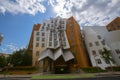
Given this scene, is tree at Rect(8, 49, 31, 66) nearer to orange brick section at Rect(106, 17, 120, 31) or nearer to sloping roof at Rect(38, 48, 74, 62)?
sloping roof at Rect(38, 48, 74, 62)

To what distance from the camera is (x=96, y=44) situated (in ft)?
180

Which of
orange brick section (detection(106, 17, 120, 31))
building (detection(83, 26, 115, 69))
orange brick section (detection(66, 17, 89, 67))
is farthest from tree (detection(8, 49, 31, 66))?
orange brick section (detection(106, 17, 120, 31))

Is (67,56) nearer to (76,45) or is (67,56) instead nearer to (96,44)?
(76,45)

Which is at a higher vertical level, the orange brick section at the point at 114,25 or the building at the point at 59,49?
the orange brick section at the point at 114,25

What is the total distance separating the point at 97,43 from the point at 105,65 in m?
11.7

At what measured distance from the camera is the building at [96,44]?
50287 mm

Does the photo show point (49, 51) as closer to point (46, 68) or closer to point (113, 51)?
point (46, 68)

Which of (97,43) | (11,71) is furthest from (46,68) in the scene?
(97,43)

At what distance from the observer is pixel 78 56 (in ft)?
173

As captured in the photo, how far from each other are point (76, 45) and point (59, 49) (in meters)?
8.86

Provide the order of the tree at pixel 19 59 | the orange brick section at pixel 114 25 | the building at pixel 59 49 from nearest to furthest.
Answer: the building at pixel 59 49 → the tree at pixel 19 59 → the orange brick section at pixel 114 25

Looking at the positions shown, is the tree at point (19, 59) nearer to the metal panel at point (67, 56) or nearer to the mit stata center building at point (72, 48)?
the mit stata center building at point (72, 48)

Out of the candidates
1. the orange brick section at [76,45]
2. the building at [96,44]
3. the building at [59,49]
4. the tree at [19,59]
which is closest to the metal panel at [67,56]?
the building at [59,49]

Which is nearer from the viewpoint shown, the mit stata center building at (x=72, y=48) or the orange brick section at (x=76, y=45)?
the mit stata center building at (x=72, y=48)
